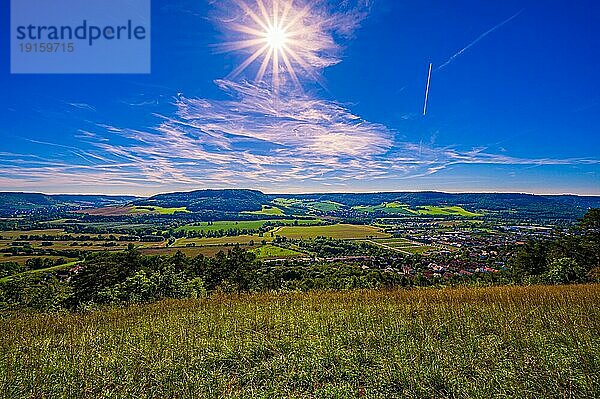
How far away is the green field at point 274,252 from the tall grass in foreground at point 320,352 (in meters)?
44.5

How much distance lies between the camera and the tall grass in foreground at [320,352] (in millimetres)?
4055

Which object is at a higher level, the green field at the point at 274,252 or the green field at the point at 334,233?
the green field at the point at 334,233

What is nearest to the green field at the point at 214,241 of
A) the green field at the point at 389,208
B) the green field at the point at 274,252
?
the green field at the point at 274,252

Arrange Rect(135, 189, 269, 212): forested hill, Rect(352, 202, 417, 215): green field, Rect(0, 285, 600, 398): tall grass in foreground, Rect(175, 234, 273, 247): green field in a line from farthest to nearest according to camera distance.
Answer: Rect(135, 189, 269, 212): forested hill → Rect(352, 202, 417, 215): green field → Rect(175, 234, 273, 247): green field → Rect(0, 285, 600, 398): tall grass in foreground

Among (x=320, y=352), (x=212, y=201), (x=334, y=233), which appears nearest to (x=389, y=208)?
(x=334, y=233)

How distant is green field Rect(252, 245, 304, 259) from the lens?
5244 cm

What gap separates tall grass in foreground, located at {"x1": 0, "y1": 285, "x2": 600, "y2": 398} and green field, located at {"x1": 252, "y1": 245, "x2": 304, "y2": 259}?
4452cm

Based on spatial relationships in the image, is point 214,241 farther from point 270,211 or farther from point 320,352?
point 320,352

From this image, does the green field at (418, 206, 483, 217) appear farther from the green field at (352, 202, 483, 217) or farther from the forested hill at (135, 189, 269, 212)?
the forested hill at (135, 189, 269, 212)

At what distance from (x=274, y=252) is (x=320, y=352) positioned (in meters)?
52.0

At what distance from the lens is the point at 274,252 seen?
185 ft

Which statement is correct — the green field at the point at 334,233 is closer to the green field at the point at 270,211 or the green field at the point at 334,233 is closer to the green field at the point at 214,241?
the green field at the point at 214,241

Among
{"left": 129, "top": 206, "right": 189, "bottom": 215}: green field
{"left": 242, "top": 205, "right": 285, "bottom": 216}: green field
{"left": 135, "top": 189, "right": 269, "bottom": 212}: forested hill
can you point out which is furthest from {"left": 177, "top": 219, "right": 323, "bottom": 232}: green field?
{"left": 135, "top": 189, "right": 269, "bottom": 212}: forested hill

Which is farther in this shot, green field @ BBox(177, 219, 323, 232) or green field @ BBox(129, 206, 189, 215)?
green field @ BBox(129, 206, 189, 215)
